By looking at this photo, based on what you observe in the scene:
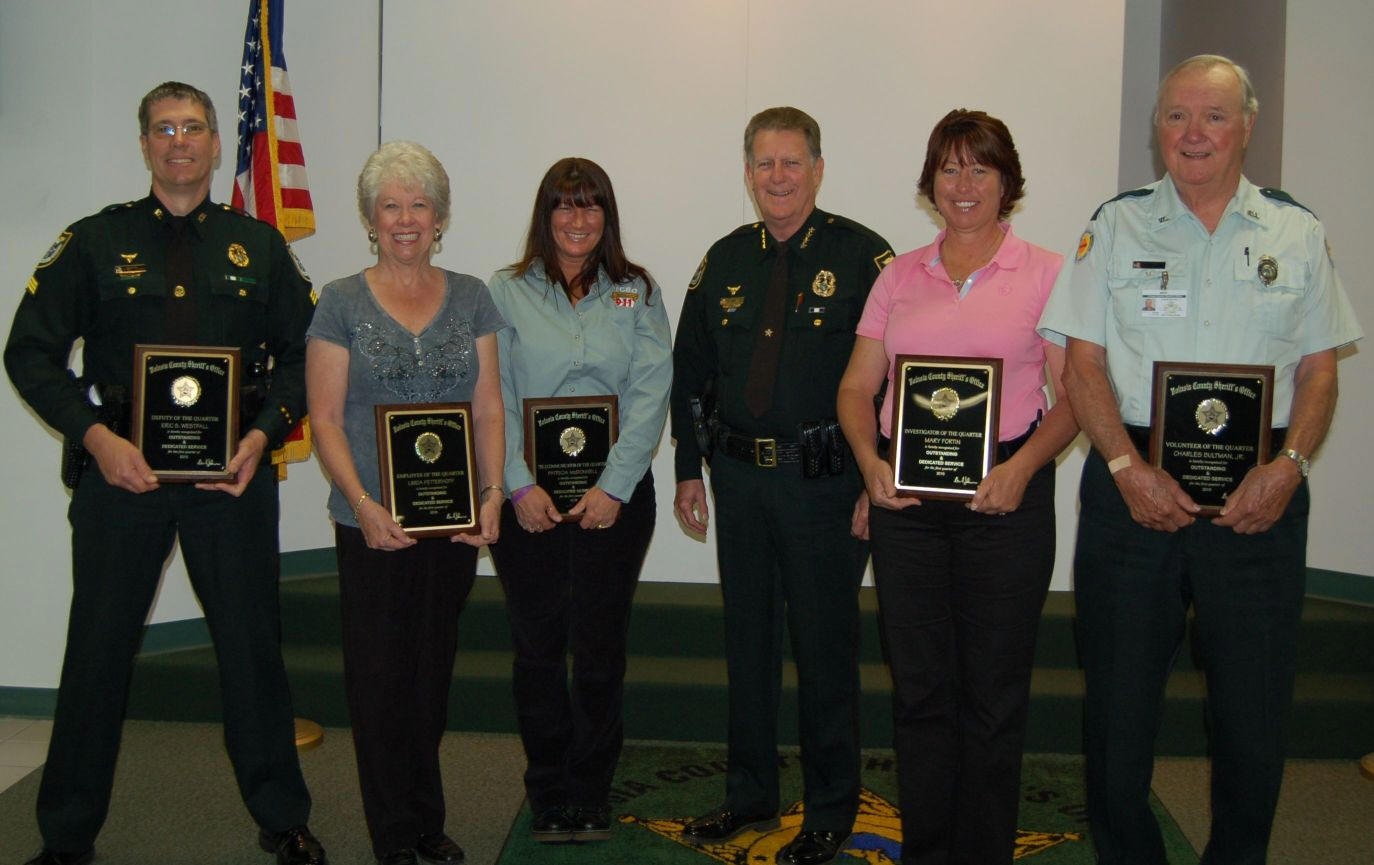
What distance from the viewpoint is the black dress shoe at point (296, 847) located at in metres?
2.97

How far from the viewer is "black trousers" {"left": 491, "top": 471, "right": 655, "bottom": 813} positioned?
3.01 metres

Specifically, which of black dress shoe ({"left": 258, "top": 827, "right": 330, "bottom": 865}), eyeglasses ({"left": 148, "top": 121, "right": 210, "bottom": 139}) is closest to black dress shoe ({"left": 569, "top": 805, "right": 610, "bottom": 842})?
black dress shoe ({"left": 258, "top": 827, "right": 330, "bottom": 865})

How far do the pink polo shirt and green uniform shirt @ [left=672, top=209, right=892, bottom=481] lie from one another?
28 cm

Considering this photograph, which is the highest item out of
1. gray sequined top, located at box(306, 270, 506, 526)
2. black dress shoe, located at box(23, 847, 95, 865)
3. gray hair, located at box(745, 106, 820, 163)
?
gray hair, located at box(745, 106, 820, 163)

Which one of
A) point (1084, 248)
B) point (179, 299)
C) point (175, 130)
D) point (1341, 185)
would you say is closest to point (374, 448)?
point (179, 299)

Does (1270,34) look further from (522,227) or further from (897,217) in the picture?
(522,227)

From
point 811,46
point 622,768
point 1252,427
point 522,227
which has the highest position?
point 811,46

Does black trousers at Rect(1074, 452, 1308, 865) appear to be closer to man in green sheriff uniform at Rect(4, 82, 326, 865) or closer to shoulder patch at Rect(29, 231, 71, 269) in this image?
man in green sheriff uniform at Rect(4, 82, 326, 865)

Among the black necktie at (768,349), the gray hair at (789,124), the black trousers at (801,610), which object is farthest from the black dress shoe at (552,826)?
the gray hair at (789,124)

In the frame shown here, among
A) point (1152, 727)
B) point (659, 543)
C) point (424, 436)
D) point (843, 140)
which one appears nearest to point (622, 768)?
point (659, 543)

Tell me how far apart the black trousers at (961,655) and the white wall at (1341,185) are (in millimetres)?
2604

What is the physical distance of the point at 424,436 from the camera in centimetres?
276

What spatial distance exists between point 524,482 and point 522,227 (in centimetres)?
200

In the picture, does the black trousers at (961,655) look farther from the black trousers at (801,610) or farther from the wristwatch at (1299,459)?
the wristwatch at (1299,459)
